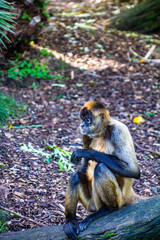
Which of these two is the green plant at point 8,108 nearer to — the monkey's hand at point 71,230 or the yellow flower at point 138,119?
the yellow flower at point 138,119

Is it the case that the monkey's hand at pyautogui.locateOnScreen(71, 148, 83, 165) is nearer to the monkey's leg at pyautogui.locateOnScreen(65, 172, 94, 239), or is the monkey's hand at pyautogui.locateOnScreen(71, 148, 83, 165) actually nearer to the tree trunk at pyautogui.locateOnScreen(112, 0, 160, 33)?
the monkey's leg at pyautogui.locateOnScreen(65, 172, 94, 239)

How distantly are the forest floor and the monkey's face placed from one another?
157 centimetres

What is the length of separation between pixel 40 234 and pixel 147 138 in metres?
4.34

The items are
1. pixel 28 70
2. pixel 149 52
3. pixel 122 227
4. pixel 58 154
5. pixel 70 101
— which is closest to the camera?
pixel 122 227

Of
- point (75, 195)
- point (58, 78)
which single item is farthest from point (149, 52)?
point (75, 195)

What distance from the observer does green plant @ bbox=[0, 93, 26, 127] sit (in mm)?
8070

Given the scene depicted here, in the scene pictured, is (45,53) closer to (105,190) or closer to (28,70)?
(28,70)

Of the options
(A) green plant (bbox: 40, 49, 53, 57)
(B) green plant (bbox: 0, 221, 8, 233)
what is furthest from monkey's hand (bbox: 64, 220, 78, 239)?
(A) green plant (bbox: 40, 49, 53, 57)

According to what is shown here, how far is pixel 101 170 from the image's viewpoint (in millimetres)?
4660

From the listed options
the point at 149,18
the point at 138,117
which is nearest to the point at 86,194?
the point at 138,117

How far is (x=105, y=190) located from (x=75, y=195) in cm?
55

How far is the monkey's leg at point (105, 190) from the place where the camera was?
15.2ft

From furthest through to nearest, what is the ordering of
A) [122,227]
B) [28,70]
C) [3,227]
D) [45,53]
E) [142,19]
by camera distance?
1. [142,19]
2. [45,53]
3. [28,70]
4. [3,227]
5. [122,227]

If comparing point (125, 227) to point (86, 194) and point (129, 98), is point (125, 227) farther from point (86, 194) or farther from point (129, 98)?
point (129, 98)
